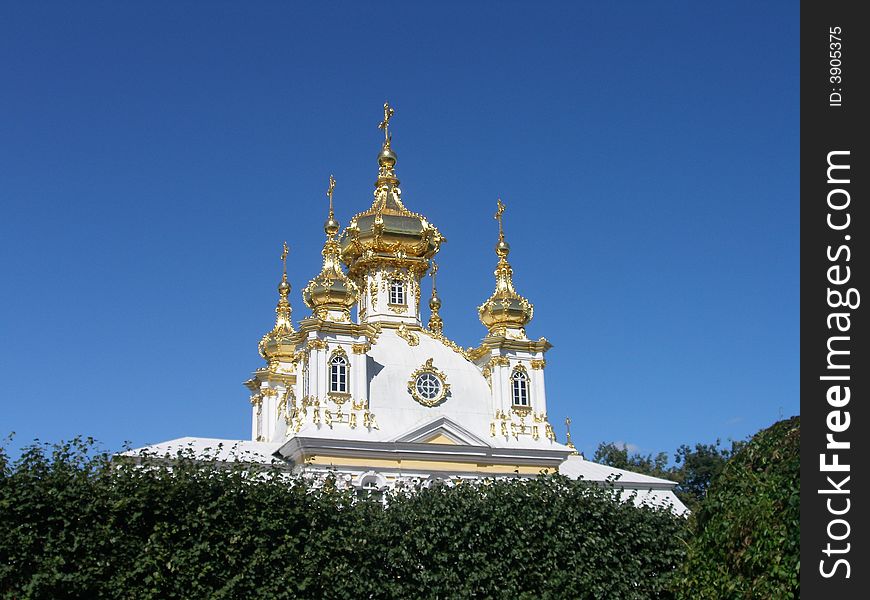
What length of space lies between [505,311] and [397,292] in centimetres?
480

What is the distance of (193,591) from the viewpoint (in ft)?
71.5

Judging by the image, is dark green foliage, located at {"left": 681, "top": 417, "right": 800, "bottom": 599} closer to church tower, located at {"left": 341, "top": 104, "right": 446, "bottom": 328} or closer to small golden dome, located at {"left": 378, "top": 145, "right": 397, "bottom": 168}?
church tower, located at {"left": 341, "top": 104, "right": 446, "bottom": 328}

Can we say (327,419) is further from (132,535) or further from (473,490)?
(132,535)

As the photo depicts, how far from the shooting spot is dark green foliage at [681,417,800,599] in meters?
16.2

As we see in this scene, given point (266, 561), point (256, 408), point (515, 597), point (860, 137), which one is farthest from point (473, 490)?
point (256, 408)

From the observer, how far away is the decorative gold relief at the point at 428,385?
137 feet

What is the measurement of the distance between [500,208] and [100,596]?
98.5 feet

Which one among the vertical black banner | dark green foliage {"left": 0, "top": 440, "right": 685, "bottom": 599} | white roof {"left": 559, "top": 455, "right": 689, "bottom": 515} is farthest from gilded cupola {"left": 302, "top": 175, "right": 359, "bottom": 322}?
the vertical black banner

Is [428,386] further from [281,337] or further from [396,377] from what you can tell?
[281,337]

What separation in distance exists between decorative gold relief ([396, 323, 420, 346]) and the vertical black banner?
30596mm

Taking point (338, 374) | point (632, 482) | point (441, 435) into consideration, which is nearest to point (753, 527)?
point (441, 435)

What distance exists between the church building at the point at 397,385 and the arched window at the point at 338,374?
5cm

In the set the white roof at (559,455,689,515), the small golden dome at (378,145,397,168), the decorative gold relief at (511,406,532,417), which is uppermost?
the small golden dome at (378,145,397,168)

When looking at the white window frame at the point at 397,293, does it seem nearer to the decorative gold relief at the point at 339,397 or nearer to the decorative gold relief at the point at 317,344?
the decorative gold relief at the point at 317,344
